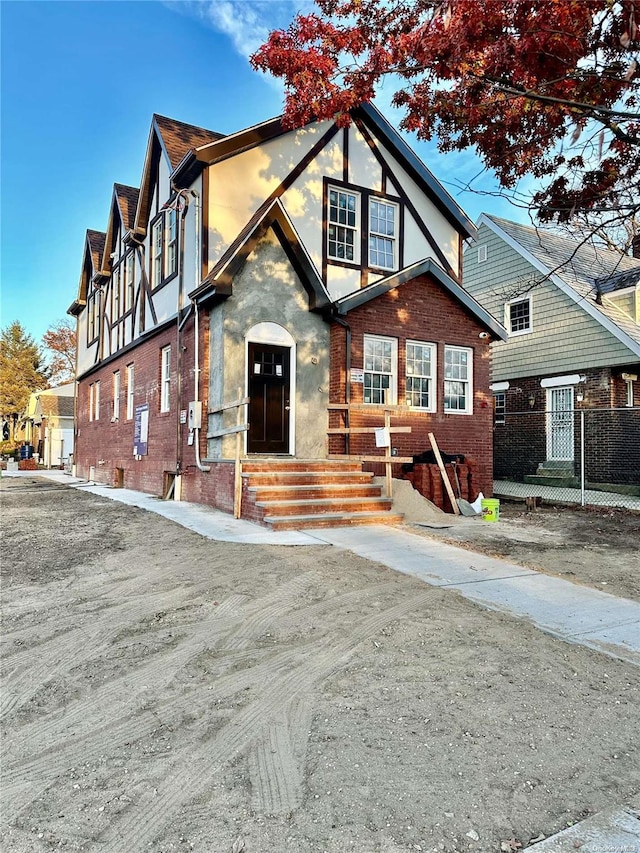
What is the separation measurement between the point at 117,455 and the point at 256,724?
619 inches

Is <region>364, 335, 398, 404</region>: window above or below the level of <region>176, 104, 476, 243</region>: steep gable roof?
below

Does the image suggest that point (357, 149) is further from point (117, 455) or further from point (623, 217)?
point (117, 455)

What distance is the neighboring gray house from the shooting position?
15.8 metres

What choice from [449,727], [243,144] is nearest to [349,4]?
[243,144]

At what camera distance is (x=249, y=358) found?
1149 centimetres

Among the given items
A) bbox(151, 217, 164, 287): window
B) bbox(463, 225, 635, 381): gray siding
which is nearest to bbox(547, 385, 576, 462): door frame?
bbox(463, 225, 635, 381): gray siding

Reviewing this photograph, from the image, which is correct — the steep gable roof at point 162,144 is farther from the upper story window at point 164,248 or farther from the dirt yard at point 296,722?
the dirt yard at point 296,722

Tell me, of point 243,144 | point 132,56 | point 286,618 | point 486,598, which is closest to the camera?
point 286,618

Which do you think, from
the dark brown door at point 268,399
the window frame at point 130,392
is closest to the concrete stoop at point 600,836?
the dark brown door at point 268,399

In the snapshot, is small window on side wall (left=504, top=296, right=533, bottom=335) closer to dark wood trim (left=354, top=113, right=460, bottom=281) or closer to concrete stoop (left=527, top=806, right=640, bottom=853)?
dark wood trim (left=354, top=113, right=460, bottom=281)

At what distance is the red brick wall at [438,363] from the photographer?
481 inches

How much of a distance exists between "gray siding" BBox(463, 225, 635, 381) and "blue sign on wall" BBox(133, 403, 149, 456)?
33.5 feet

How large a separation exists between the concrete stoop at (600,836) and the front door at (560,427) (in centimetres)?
1576

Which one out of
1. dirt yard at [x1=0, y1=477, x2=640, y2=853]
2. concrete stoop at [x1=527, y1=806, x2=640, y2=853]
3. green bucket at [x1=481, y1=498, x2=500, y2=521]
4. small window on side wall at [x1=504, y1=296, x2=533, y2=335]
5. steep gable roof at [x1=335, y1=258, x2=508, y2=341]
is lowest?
concrete stoop at [x1=527, y1=806, x2=640, y2=853]
